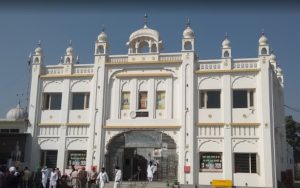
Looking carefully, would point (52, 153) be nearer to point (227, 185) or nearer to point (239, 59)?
point (227, 185)

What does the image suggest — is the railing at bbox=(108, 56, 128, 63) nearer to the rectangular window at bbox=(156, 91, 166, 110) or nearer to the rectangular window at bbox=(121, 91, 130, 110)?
the rectangular window at bbox=(121, 91, 130, 110)

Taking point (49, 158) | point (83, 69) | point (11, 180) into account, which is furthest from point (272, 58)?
point (11, 180)

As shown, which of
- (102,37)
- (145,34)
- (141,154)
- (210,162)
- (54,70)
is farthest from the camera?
(54,70)

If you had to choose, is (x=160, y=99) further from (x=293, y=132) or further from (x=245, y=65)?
(x=293, y=132)

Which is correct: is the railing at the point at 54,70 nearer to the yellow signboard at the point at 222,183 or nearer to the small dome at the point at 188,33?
the small dome at the point at 188,33

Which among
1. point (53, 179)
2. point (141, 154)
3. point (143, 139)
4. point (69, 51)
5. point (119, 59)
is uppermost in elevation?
point (69, 51)

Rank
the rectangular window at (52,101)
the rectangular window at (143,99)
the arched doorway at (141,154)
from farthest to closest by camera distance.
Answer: the rectangular window at (52,101), the rectangular window at (143,99), the arched doorway at (141,154)

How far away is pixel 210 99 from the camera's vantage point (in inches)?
1082

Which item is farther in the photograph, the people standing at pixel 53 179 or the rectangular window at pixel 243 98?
the rectangular window at pixel 243 98

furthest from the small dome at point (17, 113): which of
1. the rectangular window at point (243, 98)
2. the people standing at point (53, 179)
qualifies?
the rectangular window at point (243, 98)

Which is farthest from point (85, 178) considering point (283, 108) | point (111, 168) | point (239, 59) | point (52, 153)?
point (283, 108)

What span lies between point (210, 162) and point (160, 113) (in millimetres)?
4878

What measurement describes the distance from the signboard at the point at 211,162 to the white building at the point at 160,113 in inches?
2.6

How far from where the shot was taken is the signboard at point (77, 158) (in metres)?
28.6
